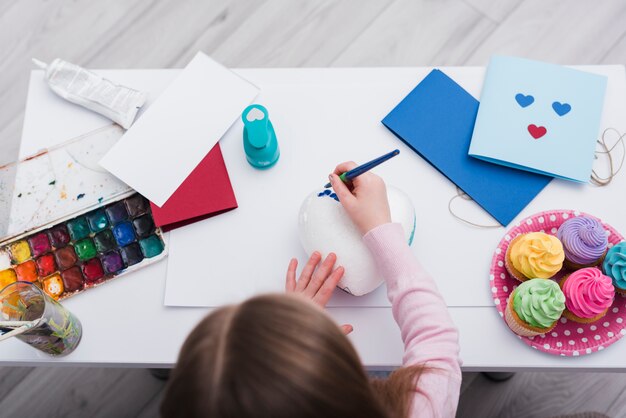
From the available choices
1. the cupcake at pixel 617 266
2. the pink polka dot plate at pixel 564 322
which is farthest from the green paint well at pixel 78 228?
the cupcake at pixel 617 266

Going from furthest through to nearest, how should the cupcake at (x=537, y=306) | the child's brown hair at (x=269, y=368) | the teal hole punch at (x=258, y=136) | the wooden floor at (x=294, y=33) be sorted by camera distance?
the wooden floor at (x=294, y=33) < the teal hole punch at (x=258, y=136) < the cupcake at (x=537, y=306) < the child's brown hair at (x=269, y=368)

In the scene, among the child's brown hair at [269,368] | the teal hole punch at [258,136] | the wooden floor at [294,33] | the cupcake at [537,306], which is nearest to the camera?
the child's brown hair at [269,368]

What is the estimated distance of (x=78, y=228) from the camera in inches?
32.8

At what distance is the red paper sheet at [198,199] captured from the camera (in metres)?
0.83

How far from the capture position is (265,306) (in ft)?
1.78

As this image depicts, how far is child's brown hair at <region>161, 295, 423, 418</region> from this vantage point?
496 millimetres

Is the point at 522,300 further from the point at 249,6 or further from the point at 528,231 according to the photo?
the point at 249,6

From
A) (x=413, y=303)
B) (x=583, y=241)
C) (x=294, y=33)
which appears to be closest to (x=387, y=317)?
(x=413, y=303)

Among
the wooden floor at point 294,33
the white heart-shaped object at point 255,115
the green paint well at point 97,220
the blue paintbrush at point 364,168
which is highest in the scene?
the wooden floor at point 294,33

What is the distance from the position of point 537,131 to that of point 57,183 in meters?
0.77

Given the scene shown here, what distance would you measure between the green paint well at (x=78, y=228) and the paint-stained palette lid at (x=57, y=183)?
0.06 feet

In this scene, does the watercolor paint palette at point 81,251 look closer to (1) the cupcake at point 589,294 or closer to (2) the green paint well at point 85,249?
(2) the green paint well at point 85,249

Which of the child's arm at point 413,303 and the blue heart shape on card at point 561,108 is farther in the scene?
the blue heart shape on card at point 561,108

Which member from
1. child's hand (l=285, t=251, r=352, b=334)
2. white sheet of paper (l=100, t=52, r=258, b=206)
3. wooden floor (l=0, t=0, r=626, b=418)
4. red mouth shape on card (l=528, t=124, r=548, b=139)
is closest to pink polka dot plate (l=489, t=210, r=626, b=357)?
red mouth shape on card (l=528, t=124, r=548, b=139)
